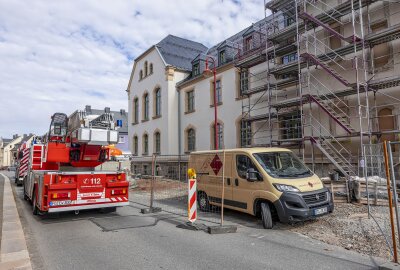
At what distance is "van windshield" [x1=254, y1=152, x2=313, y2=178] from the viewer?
29.2 ft

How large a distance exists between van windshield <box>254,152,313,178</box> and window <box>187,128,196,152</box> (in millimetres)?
17021

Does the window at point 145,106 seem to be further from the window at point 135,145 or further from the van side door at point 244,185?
the van side door at point 244,185

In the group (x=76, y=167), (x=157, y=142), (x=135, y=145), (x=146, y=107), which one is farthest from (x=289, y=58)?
(x=135, y=145)

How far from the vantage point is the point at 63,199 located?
8969mm

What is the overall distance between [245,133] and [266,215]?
521 inches

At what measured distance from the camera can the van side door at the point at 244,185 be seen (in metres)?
8.92

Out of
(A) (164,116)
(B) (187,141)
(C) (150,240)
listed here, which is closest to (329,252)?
(C) (150,240)

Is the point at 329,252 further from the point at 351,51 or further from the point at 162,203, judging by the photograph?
the point at 351,51

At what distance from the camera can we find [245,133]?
2141 cm

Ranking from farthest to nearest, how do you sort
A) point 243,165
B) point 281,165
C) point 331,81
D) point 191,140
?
1. point 191,140
2. point 331,81
3. point 243,165
4. point 281,165

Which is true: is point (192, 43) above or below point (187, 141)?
above

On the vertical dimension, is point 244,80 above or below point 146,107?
below

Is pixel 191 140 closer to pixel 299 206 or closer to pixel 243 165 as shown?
pixel 243 165

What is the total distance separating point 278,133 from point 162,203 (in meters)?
8.15
